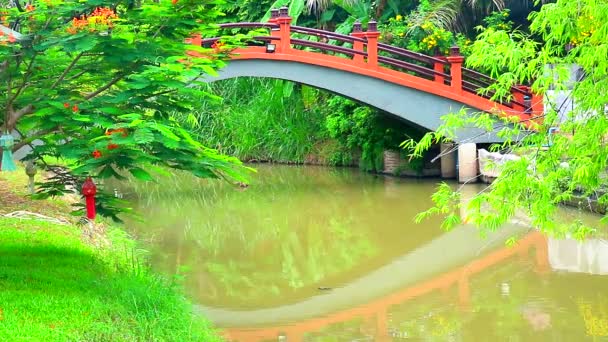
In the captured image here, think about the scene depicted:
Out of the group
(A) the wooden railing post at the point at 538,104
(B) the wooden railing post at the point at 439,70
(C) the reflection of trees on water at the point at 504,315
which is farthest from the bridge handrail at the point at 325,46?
(C) the reflection of trees on water at the point at 504,315

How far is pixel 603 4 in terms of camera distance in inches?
215

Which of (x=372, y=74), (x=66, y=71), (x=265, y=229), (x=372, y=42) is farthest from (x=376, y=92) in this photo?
(x=66, y=71)

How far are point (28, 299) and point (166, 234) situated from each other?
7.62 m

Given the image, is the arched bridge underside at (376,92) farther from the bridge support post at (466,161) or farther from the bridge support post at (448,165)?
the bridge support post at (448,165)

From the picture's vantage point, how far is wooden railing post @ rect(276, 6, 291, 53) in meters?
17.2

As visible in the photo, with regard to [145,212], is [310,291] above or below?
above

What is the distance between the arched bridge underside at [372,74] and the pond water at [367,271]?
1540 mm

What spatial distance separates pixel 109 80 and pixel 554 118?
3.35m

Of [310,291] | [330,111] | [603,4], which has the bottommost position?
[330,111]

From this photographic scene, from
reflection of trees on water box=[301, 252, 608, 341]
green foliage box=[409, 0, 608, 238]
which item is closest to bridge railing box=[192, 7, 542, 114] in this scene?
reflection of trees on water box=[301, 252, 608, 341]

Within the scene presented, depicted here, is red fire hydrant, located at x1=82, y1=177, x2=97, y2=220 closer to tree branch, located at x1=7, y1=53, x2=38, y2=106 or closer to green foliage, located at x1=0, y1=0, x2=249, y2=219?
green foliage, located at x1=0, y1=0, x2=249, y2=219

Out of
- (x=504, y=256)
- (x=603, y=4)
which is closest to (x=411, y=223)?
(x=504, y=256)

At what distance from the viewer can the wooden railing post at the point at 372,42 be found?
686 inches

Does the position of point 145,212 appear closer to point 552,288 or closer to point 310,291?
point 310,291
